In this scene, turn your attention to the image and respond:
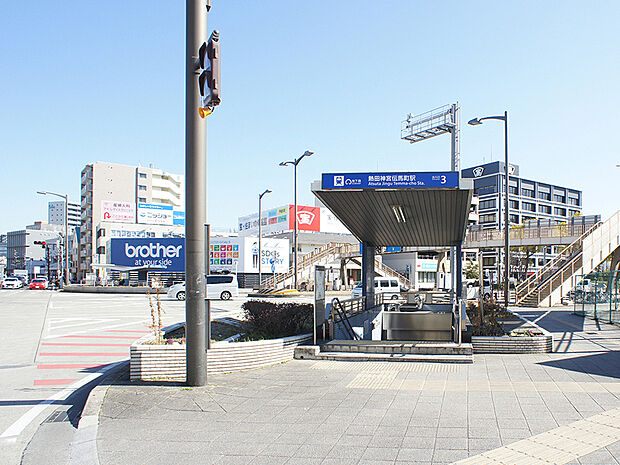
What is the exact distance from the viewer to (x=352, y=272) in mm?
73062

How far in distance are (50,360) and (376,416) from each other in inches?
351

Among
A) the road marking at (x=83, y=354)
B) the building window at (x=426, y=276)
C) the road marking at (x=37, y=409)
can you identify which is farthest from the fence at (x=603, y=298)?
the building window at (x=426, y=276)

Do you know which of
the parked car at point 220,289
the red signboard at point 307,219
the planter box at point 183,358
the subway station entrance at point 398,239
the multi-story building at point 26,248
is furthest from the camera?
the multi-story building at point 26,248

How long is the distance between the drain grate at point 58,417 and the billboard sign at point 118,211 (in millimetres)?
84622

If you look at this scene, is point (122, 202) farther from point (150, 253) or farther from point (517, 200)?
point (517, 200)

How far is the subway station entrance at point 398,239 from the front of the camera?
422 inches

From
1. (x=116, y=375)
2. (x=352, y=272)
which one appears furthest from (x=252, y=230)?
(x=116, y=375)

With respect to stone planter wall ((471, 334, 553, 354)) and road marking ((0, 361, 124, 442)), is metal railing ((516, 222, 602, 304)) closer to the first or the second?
stone planter wall ((471, 334, 553, 354))

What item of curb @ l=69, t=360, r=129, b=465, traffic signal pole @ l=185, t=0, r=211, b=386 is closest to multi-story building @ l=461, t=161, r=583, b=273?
traffic signal pole @ l=185, t=0, r=211, b=386

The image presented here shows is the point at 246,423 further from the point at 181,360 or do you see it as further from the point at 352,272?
the point at 352,272

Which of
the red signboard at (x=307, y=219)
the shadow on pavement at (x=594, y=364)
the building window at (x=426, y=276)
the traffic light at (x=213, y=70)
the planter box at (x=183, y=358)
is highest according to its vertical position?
the red signboard at (x=307, y=219)

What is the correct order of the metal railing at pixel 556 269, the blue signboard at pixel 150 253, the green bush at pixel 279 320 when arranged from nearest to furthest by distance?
the green bush at pixel 279 320 → the metal railing at pixel 556 269 → the blue signboard at pixel 150 253

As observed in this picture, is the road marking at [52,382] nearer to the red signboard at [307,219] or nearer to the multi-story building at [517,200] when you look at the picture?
the red signboard at [307,219]

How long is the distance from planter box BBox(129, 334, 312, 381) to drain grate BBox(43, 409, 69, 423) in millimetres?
1254
